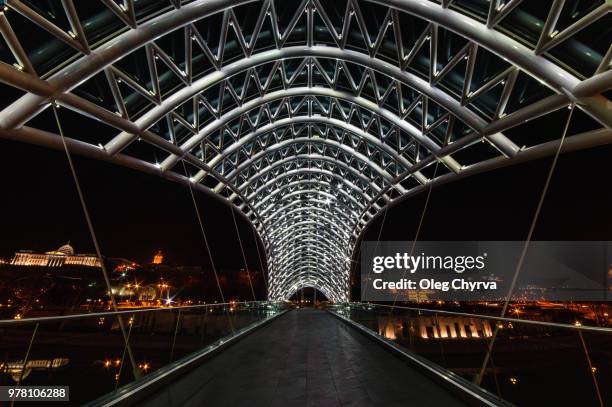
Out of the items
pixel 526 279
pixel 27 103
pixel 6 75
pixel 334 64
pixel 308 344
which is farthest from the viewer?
pixel 526 279

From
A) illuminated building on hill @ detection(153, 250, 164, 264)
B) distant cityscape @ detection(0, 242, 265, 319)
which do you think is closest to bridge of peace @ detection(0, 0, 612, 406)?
distant cityscape @ detection(0, 242, 265, 319)

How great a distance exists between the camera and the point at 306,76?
2067 cm

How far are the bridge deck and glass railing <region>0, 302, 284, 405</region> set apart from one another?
617 millimetres

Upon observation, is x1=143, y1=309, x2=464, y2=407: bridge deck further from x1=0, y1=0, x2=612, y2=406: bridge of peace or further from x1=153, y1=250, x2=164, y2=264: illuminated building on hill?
x1=153, y1=250, x2=164, y2=264: illuminated building on hill

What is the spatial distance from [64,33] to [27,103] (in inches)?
107

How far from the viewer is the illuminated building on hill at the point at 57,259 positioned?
79.9 metres

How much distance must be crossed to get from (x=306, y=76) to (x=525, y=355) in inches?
748

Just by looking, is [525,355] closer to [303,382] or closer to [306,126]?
[303,382]

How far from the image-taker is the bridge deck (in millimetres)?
4832

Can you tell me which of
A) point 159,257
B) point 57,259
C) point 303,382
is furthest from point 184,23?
point 159,257

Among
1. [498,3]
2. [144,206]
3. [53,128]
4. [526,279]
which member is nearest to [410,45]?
[498,3]

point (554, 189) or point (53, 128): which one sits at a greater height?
point (554, 189)

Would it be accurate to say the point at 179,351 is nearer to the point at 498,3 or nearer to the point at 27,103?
the point at 27,103

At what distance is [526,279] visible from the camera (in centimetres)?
4312
